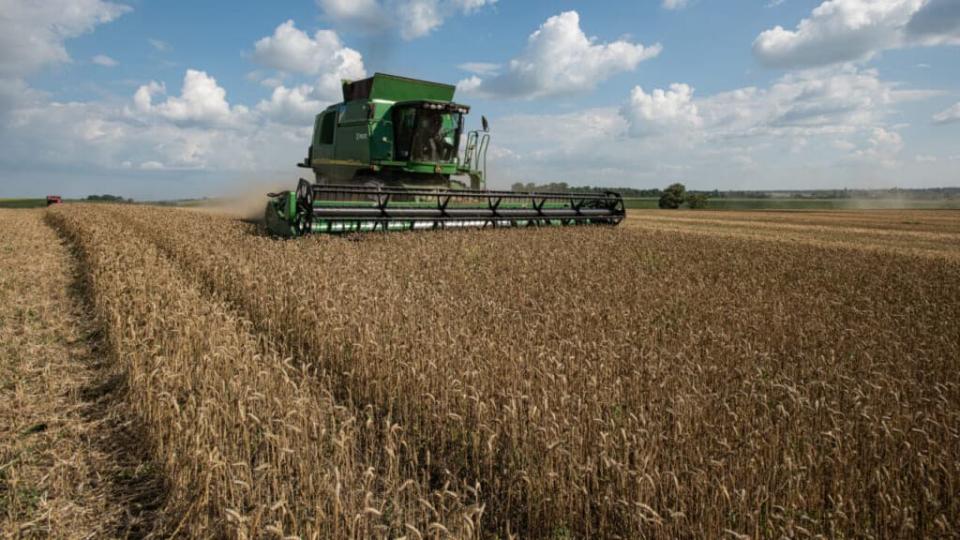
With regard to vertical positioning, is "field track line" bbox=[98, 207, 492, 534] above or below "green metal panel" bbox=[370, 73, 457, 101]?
below

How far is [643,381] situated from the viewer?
11.0 ft

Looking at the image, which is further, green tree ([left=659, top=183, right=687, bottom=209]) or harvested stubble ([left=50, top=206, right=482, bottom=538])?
green tree ([left=659, top=183, right=687, bottom=209])

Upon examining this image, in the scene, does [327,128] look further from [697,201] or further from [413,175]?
[697,201]

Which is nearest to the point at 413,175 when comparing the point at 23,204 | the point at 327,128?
the point at 327,128

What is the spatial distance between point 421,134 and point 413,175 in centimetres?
94

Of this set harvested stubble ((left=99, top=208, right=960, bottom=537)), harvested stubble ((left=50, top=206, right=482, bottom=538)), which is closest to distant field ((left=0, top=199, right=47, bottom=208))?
harvested stubble ((left=99, top=208, right=960, bottom=537))

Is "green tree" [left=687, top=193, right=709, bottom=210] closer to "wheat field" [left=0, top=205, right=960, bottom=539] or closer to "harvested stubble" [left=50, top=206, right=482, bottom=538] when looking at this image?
"wheat field" [left=0, top=205, right=960, bottom=539]

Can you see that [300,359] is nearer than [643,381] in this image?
No

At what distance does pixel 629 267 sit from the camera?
775 cm

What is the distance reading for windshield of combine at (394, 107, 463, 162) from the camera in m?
12.4

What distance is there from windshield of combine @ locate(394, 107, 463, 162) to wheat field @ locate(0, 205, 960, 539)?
6.33 meters

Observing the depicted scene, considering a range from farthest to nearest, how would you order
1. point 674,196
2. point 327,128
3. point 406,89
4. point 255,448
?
1. point 674,196
2. point 327,128
3. point 406,89
4. point 255,448

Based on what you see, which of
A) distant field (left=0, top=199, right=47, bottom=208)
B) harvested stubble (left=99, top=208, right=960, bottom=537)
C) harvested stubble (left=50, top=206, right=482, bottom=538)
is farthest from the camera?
distant field (left=0, top=199, right=47, bottom=208)

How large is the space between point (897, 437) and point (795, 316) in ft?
8.77
